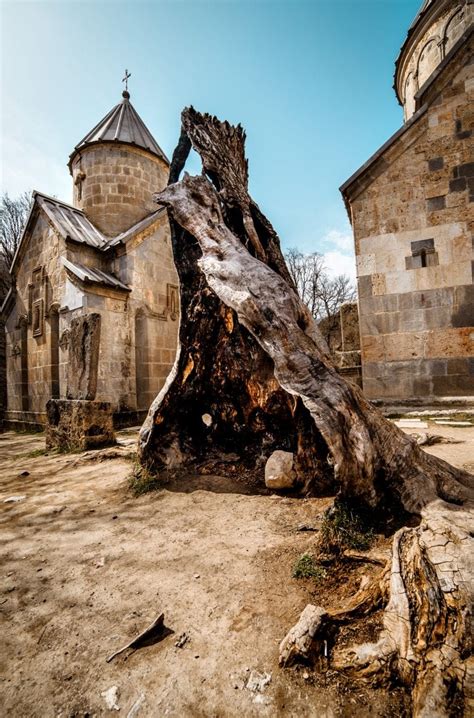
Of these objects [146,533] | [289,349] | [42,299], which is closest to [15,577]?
[146,533]

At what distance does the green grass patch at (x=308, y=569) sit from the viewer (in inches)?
64.0

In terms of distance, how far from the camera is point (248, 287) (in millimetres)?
2848

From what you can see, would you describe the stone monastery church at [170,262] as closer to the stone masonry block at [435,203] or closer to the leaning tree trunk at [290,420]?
the stone masonry block at [435,203]

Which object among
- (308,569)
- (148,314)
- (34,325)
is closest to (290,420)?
(308,569)

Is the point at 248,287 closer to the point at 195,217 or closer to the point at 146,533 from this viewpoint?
the point at 195,217

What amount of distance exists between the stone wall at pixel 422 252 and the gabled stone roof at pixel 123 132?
8476 millimetres

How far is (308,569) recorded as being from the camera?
5.47 ft

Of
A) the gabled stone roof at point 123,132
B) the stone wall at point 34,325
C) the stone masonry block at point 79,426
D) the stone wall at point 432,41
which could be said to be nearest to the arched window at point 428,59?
the stone wall at point 432,41

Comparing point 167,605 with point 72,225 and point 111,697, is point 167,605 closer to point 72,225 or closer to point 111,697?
point 111,697

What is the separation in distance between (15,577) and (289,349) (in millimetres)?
2233

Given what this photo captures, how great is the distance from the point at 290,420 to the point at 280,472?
1.67 feet

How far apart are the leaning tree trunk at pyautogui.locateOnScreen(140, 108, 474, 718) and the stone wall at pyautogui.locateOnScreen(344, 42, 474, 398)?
3.45 meters

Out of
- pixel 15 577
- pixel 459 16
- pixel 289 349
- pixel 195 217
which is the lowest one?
pixel 15 577

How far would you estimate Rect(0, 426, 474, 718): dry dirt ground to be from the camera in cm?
109
